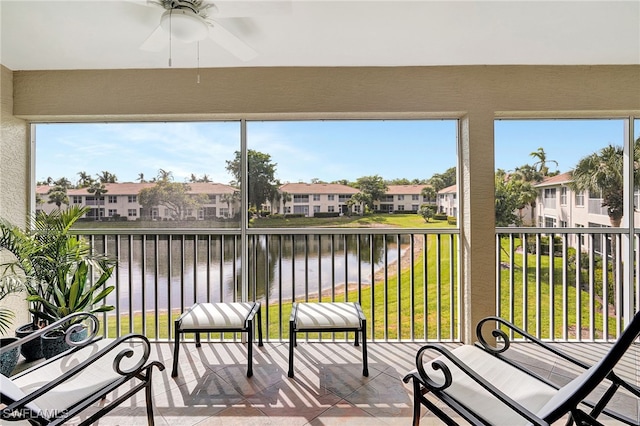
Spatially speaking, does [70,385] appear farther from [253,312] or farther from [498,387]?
[498,387]

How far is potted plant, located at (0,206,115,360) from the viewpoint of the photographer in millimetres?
2422

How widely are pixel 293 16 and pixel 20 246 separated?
266 centimetres

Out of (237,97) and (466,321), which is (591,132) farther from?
(237,97)

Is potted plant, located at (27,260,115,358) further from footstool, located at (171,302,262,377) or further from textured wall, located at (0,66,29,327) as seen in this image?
footstool, located at (171,302,262,377)

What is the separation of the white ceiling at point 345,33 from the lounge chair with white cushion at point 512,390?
1.97 m

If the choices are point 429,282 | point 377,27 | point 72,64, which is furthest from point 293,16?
point 429,282

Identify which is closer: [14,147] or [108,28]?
[108,28]

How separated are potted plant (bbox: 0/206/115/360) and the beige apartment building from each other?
0.27 meters

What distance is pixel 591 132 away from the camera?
2.86 metres

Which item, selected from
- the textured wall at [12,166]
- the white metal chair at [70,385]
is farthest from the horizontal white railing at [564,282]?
the textured wall at [12,166]

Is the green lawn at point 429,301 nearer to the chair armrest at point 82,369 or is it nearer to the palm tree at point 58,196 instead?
the palm tree at point 58,196

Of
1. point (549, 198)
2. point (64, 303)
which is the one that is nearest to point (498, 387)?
point (549, 198)

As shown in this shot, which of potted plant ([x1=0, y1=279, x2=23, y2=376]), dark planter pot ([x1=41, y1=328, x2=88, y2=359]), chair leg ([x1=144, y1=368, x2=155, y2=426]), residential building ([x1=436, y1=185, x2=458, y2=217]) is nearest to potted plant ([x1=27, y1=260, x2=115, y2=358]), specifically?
dark planter pot ([x1=41, y1=328, x2=88, y2=359])

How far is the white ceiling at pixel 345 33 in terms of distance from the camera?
1.98 metres
